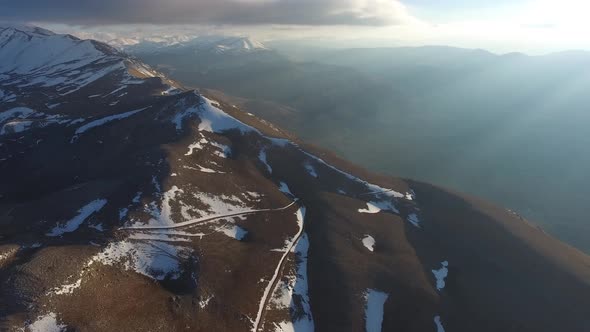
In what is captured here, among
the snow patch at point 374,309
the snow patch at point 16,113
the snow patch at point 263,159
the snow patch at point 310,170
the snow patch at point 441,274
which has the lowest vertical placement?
the snow patch at point 16,113

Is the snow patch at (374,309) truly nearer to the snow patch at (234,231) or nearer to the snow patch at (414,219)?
the snow patch at (234,231)

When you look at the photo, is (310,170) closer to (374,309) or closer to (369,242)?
(369,242)

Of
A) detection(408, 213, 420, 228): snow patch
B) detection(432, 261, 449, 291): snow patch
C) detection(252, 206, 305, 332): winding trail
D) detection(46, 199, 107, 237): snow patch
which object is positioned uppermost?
detection(46, 199, 107, 237): snow patch

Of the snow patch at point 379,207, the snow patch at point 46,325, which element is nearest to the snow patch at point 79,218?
the snow patch at point 46,325

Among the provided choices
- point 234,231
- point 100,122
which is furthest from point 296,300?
point 100,122

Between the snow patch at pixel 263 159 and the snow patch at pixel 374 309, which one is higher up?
the snow patch at pixel 263 159

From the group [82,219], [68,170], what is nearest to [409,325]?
[82,219]

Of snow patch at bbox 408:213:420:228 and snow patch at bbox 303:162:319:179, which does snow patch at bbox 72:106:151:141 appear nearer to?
snow patch at bbox 303:162:319:179

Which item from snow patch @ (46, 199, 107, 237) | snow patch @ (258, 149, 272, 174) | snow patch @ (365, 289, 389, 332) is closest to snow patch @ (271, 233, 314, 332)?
snow patch @ (365, 289, 389, 332)

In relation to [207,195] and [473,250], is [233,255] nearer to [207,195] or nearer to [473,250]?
[207,195]
